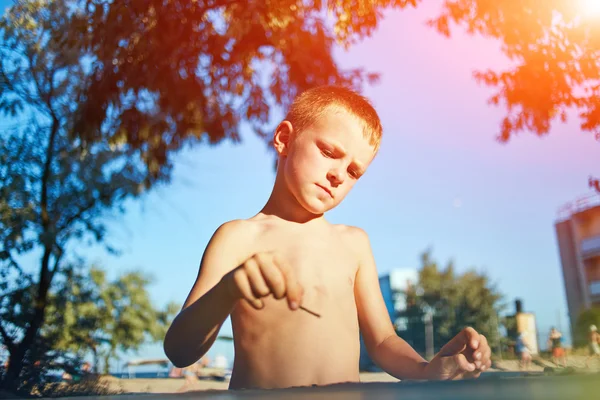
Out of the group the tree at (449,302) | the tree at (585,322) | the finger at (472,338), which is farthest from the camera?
the tree at (449,302)

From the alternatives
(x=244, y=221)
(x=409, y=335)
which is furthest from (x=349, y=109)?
(x=409, y=335)

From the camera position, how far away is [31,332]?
1545 millimetres

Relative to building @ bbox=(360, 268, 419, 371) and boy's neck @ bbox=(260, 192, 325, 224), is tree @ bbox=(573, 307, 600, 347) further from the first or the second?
boy's neck @ bbox=(260, 192, 325, 224)

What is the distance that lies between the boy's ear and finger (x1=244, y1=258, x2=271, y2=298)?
467mm

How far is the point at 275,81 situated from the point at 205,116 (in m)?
0.27

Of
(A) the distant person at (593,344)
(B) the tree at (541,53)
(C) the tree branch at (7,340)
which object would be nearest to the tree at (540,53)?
(B) the tree at (541,53)

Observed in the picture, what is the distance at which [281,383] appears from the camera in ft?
2.49

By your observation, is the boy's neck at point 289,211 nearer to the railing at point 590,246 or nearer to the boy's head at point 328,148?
the boy's head at point 328,148

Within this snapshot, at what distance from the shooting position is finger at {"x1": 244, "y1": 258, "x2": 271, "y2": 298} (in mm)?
492

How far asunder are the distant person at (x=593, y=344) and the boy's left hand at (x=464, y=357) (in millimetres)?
359

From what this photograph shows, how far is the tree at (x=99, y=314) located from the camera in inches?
61.2

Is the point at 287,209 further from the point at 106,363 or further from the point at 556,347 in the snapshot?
the point at 106,363

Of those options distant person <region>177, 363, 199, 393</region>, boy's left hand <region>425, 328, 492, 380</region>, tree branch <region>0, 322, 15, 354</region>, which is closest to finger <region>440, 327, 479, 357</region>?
boy's left hand <region>425, 328, 492, 380</region>

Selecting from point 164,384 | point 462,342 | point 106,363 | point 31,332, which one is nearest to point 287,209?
point 462,342
